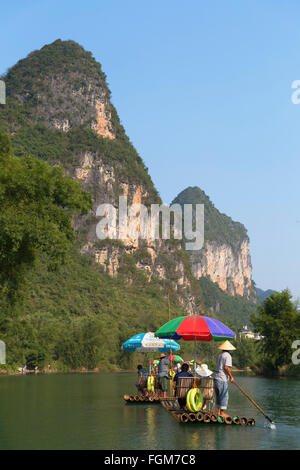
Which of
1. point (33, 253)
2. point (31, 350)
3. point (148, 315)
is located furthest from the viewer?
point (148, 315)

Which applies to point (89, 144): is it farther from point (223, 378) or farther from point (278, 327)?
point (223, 378)

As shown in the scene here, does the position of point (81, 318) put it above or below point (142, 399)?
above

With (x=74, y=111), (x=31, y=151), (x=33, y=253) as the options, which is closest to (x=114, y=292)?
(x=31, y=151)

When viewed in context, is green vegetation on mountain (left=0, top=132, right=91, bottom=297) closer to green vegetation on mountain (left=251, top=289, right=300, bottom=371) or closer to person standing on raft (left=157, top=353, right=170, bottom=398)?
person standing on raft (left=157, top=353, right=170, bottom=398)

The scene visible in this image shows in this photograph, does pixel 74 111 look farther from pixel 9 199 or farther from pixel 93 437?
pixel 93 437

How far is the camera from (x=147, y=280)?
164 metres

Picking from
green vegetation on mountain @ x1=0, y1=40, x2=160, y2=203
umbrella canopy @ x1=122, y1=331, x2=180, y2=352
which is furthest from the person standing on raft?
green vegetation on mountain @ x1=0, y1=40, x2=160, y2=203

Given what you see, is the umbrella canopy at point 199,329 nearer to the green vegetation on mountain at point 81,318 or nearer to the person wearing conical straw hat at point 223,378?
the person wearing conical straw hat at point 223,378

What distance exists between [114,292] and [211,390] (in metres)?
129

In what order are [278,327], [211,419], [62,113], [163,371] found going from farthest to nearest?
[62,113] < [278,327] < [163,371] < [211,419]

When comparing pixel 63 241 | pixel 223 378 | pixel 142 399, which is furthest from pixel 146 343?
pixel 223 378

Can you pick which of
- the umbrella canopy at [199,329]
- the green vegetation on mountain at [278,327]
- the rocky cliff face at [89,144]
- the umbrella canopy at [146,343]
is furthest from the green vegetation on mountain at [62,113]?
the umbrella canopy at [199,329]

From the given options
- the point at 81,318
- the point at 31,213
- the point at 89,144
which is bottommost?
the point at 81,318

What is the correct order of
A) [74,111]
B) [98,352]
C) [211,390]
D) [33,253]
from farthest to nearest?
[74,111]
[98,352]
[33,253]
[211,390]
